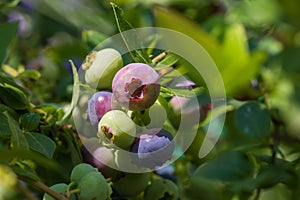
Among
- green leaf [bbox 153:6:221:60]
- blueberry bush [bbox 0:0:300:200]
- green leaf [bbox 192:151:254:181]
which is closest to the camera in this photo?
green leaf [bbox 153:6:221:60]

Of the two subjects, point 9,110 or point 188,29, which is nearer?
point 188,29

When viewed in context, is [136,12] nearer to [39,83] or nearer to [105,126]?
[39,83]

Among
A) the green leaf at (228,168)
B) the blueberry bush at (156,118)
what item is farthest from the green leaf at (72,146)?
the green leaf at (228,168)

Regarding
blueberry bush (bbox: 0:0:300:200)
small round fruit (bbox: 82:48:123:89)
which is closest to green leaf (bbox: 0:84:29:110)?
blueberry bush (bbox: 0:0:300:200)

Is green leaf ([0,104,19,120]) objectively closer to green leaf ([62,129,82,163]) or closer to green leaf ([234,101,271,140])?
green leaf ([62,129,82,163])

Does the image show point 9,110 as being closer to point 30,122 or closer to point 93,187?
point 30,122

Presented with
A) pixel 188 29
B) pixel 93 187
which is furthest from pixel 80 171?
pixel 188 29

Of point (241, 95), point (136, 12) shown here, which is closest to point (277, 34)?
point (136, 12)
